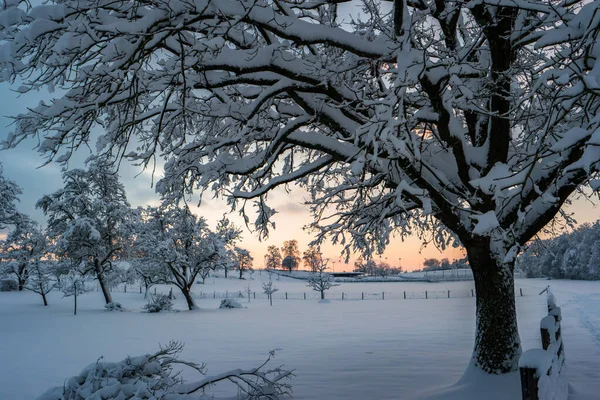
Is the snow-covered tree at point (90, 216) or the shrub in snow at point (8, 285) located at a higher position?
the snow-covered tree at point (90, 216)

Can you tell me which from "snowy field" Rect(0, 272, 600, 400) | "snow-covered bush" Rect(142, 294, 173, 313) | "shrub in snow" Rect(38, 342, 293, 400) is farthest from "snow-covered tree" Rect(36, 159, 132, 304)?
"shrub in snow" Rect(38, 342, 293, 400)

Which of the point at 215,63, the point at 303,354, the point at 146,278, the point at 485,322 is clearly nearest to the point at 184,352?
the point at 303,354

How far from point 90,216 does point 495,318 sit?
3286 cm

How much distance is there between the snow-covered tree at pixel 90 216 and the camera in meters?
32.3

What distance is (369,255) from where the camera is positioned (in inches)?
455

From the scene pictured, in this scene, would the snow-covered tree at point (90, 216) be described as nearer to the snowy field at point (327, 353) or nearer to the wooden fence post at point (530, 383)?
the snowy field at point (327, 353)

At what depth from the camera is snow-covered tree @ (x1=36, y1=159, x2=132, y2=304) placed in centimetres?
3228

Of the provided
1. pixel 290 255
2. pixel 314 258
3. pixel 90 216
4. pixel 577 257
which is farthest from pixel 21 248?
pixel 290 255

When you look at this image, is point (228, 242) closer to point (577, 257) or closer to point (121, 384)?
point (121, 384)

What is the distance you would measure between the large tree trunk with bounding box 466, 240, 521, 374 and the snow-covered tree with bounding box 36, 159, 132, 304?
3036 cm

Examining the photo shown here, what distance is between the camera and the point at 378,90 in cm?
634

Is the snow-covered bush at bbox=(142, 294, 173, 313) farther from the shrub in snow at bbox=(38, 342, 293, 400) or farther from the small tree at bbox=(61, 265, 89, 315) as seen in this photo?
the shrub in snow at bbox=(38, 342, 293, 400)

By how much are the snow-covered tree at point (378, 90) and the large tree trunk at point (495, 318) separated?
0.8 inches

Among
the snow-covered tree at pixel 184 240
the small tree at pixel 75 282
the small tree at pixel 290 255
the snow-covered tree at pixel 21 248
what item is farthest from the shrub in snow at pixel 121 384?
the small tree at pixel 290 255
